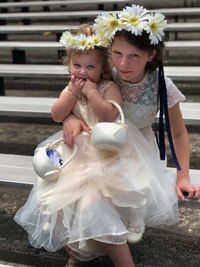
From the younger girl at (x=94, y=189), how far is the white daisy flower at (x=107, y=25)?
Result: 0.03 m

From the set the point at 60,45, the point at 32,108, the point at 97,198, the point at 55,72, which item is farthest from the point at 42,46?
the point at 97,198

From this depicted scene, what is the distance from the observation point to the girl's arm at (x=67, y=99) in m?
1.50

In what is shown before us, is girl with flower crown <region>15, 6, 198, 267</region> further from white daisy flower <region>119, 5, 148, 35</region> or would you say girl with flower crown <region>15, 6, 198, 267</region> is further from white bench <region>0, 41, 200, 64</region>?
white bench <region>0, 41, 200, 64</region>

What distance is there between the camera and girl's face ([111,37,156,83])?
1439 millimetres

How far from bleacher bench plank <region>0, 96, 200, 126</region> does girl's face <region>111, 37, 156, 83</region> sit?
924mm

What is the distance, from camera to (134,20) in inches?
55.9

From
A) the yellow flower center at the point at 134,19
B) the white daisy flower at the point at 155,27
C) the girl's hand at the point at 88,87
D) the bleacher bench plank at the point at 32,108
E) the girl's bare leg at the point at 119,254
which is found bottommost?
the girl's bare leg at the point at 119,254

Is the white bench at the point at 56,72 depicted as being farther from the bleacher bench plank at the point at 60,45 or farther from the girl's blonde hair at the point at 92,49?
the girl's blonde hair at the point at 92,49

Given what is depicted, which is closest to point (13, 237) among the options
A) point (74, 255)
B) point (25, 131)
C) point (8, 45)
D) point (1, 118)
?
point (74, 255)

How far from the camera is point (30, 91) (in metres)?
4.26

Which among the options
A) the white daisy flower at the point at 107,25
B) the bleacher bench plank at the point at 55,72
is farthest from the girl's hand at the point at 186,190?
the bleacher bench plank at the point at 55,72

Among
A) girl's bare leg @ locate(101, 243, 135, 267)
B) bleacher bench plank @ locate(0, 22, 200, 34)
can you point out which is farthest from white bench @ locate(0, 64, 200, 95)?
girl's bare leg @ locate(101, 243, 135, 267)

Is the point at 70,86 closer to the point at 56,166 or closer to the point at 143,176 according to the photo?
the point at 56,166

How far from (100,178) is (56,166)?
6.2 inches
